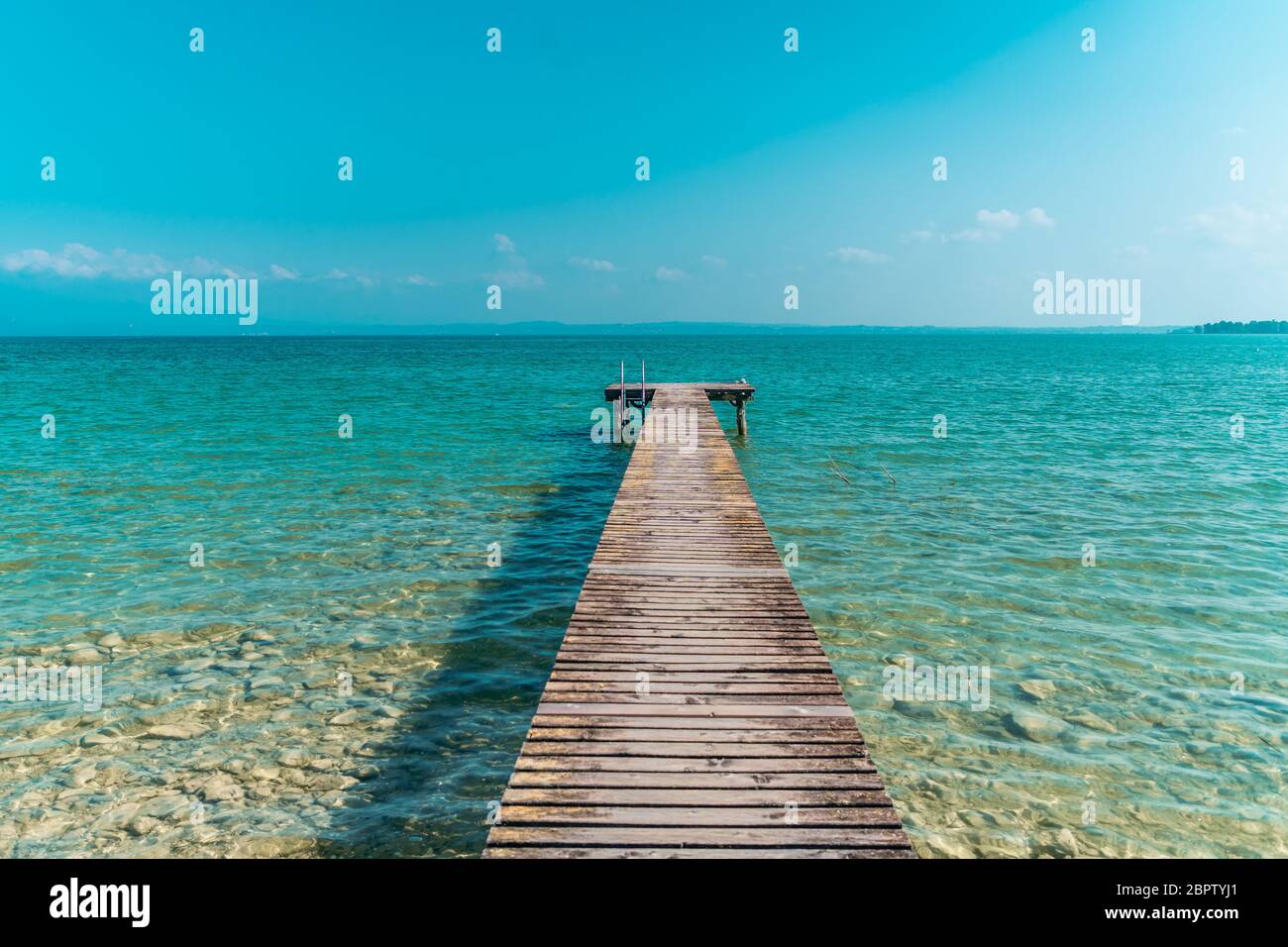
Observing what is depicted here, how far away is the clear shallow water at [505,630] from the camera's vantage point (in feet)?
20.7

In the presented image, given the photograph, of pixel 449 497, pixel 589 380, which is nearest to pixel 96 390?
pixel 589 380

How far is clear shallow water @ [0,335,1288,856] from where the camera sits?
20.7ft

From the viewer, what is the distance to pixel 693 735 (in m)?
5.44

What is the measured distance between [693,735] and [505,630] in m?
4.96
